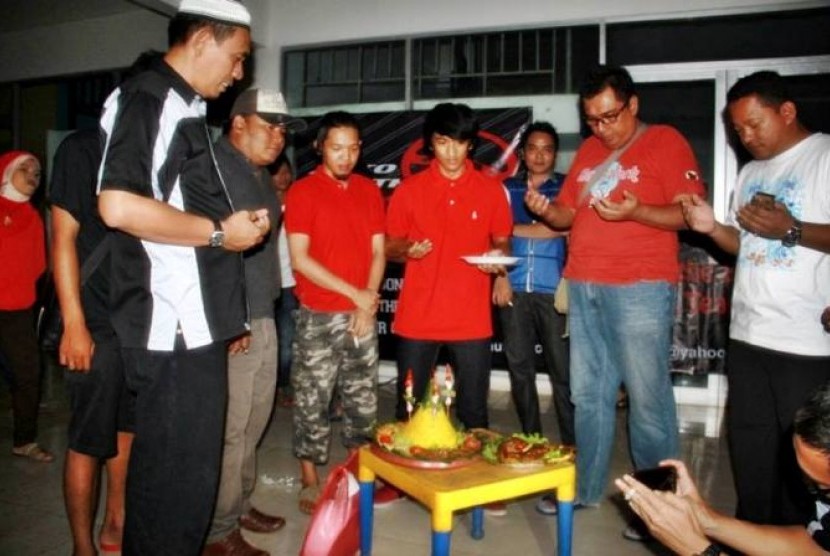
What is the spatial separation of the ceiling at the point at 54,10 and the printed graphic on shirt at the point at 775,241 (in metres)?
6.35

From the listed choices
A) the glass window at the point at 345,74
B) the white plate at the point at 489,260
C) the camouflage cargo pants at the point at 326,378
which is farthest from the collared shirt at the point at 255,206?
the glass window at the point at 345,74

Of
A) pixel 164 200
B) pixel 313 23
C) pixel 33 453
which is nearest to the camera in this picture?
pixel 164 200

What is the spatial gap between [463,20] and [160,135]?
15.5ft

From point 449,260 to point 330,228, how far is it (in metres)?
0.61

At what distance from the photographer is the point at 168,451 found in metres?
1.83

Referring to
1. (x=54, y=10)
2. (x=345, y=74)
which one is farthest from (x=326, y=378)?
(x=54, y=10)

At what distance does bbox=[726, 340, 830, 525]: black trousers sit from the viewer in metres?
2.45

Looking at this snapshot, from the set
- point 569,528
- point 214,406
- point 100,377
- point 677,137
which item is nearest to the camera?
point 214,406

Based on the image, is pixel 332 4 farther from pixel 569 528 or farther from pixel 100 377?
pixel 569 528

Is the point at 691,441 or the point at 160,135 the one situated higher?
the point at 160,135

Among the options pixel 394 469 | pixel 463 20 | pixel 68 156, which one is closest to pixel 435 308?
pixel 394 469

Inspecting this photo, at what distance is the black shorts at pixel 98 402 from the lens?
7.65ft

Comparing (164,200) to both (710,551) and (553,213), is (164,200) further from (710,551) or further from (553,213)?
(553,213)

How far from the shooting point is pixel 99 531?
9.75 feet
